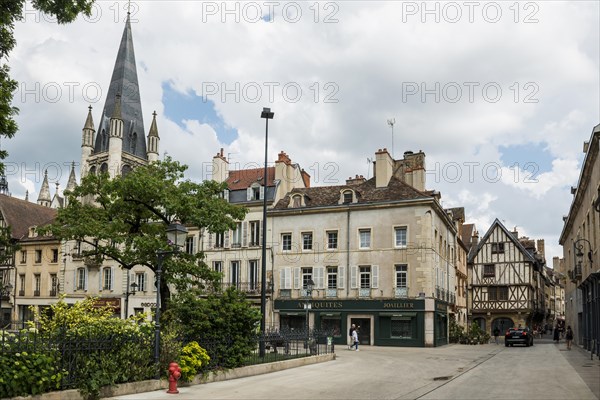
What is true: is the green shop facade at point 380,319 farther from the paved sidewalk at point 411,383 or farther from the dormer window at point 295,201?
the paved sidewalk at point 411,383

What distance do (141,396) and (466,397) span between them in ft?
22.7

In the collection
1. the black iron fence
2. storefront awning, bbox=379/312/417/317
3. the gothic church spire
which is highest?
the gothic church spire

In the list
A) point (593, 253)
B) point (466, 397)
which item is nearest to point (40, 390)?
point (466, 397)

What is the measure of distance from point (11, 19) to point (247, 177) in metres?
31.4

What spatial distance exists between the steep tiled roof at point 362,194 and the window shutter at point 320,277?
4.03 m

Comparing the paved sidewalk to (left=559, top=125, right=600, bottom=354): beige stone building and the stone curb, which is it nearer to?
the stone curb

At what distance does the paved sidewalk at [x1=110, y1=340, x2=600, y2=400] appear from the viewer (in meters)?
12.9

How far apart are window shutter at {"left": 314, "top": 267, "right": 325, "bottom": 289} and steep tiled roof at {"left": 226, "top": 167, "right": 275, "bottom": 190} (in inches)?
269

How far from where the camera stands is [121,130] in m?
60.6

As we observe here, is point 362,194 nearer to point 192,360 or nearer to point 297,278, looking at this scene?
point 297,278

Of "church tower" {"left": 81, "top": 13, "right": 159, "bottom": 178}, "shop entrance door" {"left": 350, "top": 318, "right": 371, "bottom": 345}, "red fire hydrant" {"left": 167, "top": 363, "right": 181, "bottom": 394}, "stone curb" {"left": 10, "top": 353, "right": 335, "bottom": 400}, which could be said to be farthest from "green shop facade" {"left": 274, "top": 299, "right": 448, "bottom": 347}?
"church tower" {"left": 81, "top": 13, "right": 159, "bottom": 178}

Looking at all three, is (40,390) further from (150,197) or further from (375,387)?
(150,197)

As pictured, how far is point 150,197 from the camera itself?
73.5 feet

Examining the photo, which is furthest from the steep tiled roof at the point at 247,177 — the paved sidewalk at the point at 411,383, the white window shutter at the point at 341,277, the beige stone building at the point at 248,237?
the paved sidewalk at the point at 411,383
